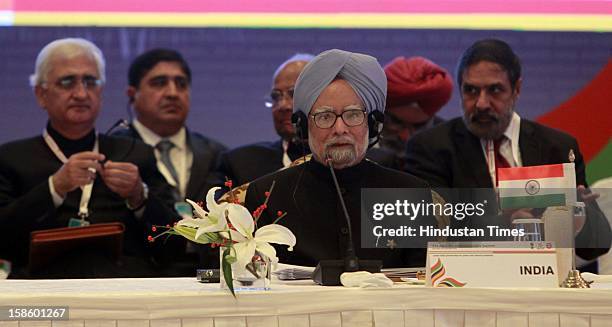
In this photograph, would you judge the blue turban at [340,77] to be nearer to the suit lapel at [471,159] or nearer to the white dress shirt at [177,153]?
the suit lapel at [471,159]

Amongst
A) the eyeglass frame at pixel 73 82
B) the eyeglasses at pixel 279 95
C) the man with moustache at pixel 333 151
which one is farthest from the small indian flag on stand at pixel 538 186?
the eyeglass frame at pixel 73 82

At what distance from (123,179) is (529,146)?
1.85 m

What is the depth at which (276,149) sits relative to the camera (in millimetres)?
4887

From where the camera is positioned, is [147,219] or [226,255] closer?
[226,255]

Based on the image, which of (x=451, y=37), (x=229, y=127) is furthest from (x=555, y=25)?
(x=229, y=127)

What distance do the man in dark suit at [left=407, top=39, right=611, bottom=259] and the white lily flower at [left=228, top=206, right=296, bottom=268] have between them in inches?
84.2

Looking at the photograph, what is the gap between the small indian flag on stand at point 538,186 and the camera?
2551 millimetres

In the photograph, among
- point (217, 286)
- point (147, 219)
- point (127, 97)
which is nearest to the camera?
point (217, 286)

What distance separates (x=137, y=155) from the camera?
4848mm

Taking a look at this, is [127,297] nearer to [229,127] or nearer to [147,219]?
[147,219]

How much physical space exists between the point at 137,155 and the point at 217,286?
8.02 feet

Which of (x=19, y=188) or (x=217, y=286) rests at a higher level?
(x=19, y=188)

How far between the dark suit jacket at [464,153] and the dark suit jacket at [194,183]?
962 mm

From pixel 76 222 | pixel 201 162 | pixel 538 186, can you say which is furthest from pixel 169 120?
pixel 538 186
